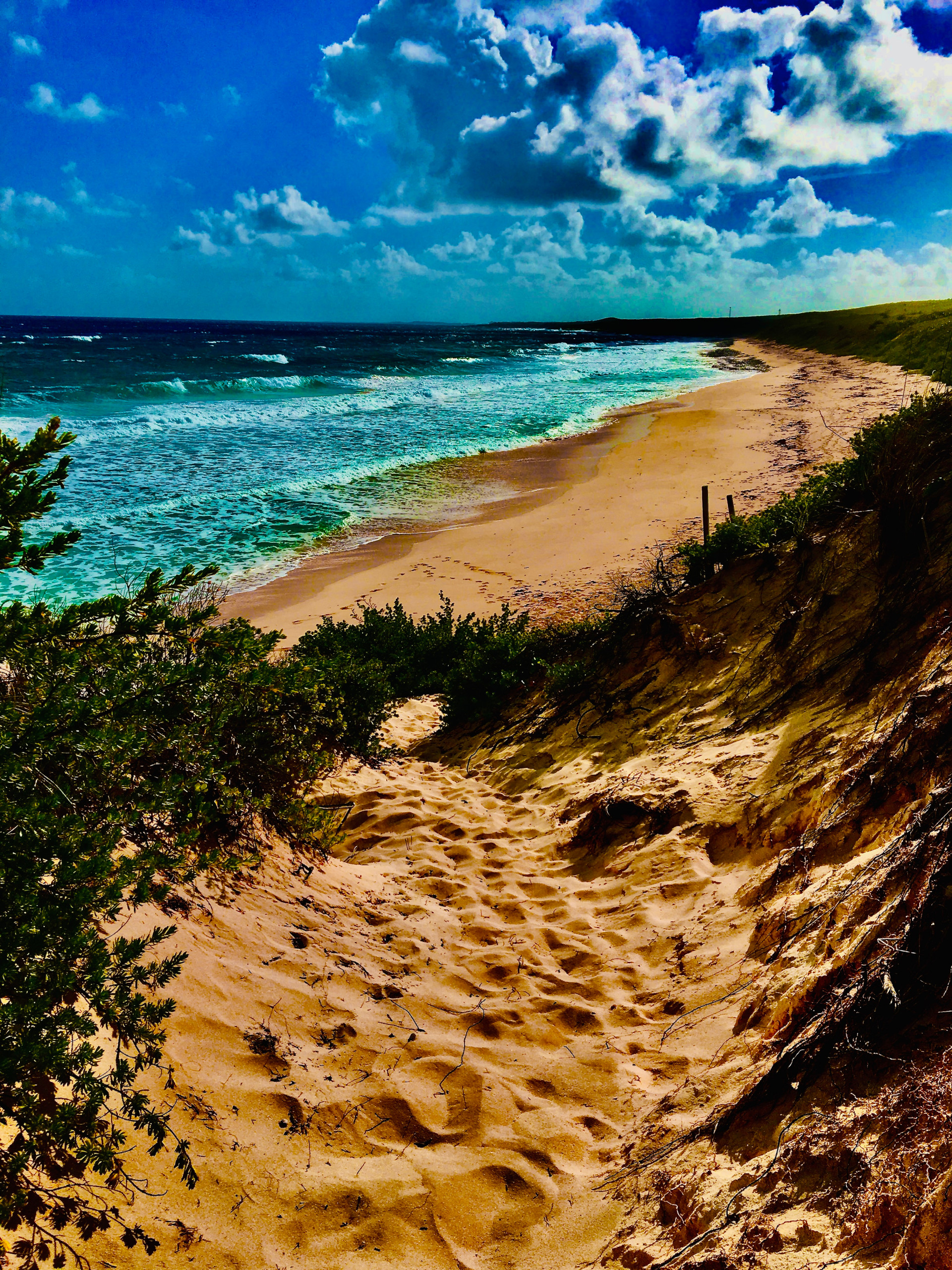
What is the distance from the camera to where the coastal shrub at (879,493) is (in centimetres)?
508

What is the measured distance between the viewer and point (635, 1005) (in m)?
3.44

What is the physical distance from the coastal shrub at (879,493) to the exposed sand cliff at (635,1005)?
351 millimetres

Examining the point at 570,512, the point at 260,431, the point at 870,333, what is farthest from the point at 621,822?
the point at 870,333

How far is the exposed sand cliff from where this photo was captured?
2.00m

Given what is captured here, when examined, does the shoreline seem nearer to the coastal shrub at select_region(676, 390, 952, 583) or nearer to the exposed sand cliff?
the coastal shrub at select_region(676, 390, 952, 583)

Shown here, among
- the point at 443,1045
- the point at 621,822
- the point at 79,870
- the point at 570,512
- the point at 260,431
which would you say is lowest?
the point at 443,1045

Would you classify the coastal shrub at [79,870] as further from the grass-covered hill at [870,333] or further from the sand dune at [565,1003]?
the grass-covered hill at [870,333]

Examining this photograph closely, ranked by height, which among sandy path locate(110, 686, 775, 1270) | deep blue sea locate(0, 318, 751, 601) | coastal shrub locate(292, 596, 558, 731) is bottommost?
sandy path locate(110, 686, 775, 1270)

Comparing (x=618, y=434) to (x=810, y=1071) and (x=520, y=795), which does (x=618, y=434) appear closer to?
(x=520, y=795)

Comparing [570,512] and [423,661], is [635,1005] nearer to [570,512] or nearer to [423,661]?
[423,661]

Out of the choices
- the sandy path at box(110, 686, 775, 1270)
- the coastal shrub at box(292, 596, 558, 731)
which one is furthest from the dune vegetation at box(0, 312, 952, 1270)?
the coastal shrub at box(292, 596, 558, 731)

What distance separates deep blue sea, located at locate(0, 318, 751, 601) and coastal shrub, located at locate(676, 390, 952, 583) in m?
5.58

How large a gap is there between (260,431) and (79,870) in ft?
89.7

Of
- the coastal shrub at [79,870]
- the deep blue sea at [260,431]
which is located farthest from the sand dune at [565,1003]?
the deep blue sea at [260,431]
